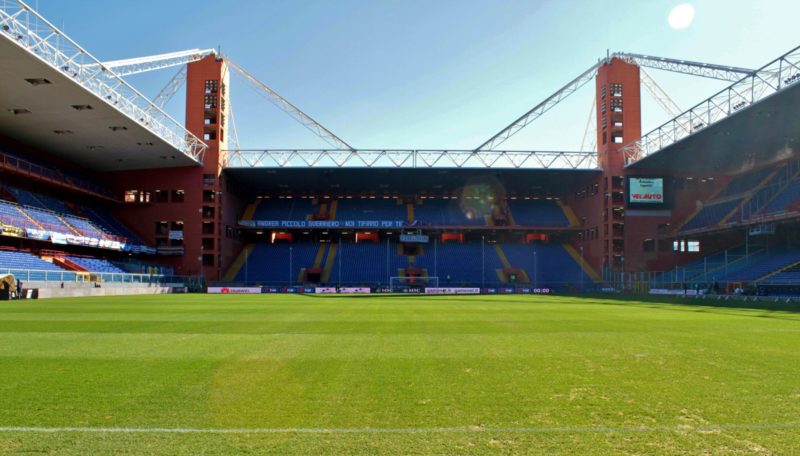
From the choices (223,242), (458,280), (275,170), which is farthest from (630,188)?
(223,242)

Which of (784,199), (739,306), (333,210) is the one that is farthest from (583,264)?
(739,306)

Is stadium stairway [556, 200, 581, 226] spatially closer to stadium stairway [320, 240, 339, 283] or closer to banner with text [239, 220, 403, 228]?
banner with text [239, 220, 403, 228]

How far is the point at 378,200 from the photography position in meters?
73.2

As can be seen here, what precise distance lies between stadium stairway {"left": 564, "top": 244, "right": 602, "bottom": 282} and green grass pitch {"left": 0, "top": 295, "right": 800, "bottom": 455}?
4893cm

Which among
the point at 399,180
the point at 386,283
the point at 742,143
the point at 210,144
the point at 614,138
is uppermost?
the point at 614,138

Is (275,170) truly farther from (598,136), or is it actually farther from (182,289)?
(598,136)

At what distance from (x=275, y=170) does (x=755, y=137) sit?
159 feet

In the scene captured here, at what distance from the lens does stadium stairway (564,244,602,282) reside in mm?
60069

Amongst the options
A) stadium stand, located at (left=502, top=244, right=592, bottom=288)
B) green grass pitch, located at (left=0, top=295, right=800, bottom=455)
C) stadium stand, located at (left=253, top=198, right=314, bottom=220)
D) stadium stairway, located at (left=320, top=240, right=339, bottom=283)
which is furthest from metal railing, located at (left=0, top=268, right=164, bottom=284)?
stadium stand, located at (left=502, top=244, right=592, bottom=288)

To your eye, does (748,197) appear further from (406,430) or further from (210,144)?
(210,144)

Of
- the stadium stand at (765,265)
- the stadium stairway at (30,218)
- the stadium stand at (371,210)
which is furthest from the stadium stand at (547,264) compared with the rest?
the stadium stairway at (30,218)

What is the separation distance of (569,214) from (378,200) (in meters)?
26.2

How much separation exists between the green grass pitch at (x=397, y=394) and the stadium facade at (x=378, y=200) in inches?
Result: 1134

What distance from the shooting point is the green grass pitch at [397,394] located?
506 cm
